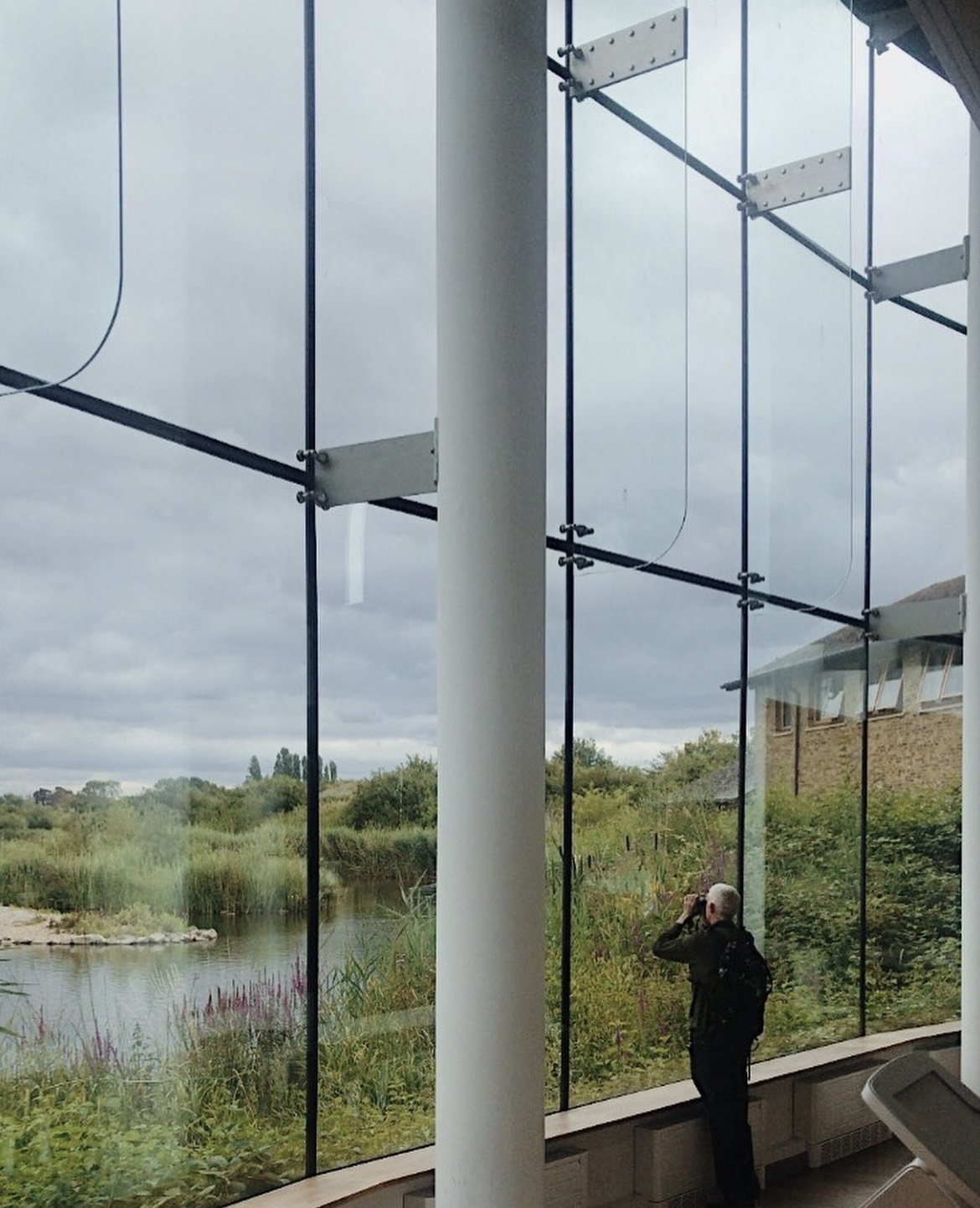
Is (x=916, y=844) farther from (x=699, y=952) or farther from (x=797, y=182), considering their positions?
(x=797, y=182)

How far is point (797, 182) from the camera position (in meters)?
8.60

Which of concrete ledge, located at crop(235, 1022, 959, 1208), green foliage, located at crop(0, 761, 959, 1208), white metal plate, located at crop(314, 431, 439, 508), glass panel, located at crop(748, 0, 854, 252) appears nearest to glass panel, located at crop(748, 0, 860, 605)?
glass panel, located at crop(748, 0, 854, 252)

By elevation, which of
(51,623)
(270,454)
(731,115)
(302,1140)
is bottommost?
(302,1140)

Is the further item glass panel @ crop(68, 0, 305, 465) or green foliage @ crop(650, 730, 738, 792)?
green foliage @ crop(650, 730, 738, 792)

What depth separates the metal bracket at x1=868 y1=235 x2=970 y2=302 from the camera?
32.8 feet

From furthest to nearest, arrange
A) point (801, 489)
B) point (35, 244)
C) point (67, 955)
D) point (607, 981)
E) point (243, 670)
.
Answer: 1. point (801, 489)
2. point (607, 981)
3. point (243, 670)
4. point (67, 955)
5. point (35, 244)

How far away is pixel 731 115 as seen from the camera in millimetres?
8438

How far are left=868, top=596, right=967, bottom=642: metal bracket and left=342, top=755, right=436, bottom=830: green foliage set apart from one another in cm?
473

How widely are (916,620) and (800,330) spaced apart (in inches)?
87.1

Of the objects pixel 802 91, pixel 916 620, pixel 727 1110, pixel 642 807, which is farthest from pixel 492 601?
pixel 916 620

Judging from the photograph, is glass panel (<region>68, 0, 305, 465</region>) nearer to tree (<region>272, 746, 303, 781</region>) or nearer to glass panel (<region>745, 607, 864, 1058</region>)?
tree (<region>272, 746, 303, 781</region>)

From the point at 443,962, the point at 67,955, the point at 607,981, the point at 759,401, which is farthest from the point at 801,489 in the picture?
the point at 67,955

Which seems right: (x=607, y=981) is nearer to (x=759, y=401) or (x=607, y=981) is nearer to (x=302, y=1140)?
(x=302, y=1140)

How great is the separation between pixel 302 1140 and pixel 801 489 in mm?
5134
